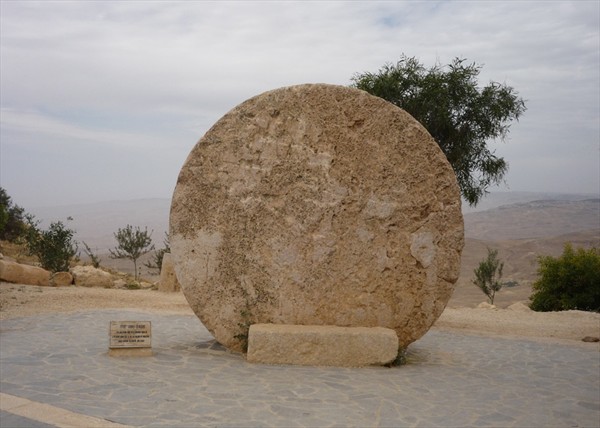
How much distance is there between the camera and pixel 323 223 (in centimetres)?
782

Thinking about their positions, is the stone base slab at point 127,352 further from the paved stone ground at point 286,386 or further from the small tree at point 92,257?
the small tree at point 92,257

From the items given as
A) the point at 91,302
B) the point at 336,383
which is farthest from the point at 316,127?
the point at 91,302

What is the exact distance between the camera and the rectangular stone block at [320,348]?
745 centimetres

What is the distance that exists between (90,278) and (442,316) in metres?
9.45

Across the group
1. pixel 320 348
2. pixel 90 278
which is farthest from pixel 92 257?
pixel 320 348

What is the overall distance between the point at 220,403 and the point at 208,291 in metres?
2.41

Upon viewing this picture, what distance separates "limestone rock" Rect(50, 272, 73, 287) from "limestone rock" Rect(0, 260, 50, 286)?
0.35 m

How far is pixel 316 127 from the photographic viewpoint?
799cm

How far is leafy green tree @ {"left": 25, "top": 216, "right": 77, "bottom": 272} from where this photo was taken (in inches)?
705

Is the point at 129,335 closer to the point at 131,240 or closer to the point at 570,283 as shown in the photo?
the point at 570,283

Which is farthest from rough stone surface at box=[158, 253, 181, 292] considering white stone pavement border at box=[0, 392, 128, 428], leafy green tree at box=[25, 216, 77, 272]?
white stone pavement border at box=[0, 392, 128, 428]

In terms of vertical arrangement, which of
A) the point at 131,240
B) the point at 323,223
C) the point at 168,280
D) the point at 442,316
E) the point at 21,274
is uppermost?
the point at 323,223

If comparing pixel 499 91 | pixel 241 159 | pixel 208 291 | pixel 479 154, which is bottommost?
pixel 208 291

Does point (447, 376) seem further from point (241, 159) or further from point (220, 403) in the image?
point (241, 159)
